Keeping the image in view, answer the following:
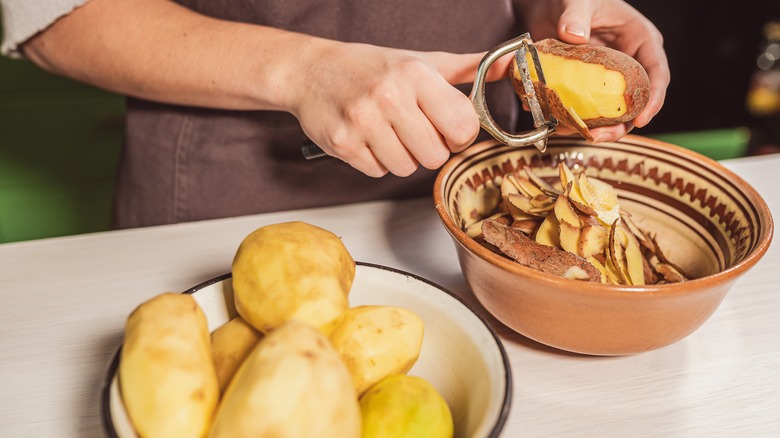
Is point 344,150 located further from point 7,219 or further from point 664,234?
point 7,219

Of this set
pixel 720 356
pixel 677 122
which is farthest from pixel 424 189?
pixel 677 122

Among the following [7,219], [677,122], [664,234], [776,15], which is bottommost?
[677,122]

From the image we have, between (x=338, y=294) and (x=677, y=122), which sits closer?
(x=338, y=294)

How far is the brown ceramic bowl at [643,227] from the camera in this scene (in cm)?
52

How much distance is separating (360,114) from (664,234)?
0.34 metres

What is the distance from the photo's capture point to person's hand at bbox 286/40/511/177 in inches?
25.2

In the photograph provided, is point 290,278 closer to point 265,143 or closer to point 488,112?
point 488,112

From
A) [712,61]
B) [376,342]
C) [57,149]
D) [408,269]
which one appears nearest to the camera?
[376,342]

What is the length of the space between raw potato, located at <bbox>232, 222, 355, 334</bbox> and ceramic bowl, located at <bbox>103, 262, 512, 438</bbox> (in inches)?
2.0

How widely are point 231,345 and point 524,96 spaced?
38 centimetres

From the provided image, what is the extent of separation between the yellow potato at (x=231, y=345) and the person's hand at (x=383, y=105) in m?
0.25

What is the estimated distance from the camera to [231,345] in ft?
1.55

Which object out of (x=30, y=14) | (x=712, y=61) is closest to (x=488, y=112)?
(x=30, y=14)

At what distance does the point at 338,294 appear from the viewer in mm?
453
